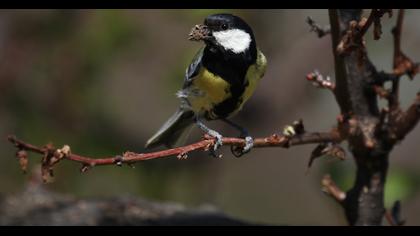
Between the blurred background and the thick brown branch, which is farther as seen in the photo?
the blurred background

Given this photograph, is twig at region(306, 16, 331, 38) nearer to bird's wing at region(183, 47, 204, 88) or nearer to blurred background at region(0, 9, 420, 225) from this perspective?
bird's wing at region(183, 47, 204, 88)

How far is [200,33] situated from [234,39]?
0.45 feet

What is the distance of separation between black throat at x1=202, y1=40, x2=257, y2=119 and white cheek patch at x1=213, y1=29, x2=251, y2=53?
19mm

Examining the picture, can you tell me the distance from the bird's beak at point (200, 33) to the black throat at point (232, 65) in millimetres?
79

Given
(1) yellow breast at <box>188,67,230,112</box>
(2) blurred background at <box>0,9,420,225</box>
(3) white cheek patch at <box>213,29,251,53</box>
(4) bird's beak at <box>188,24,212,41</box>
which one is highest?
(2) blurred background at <box>0,9,420,225</box>

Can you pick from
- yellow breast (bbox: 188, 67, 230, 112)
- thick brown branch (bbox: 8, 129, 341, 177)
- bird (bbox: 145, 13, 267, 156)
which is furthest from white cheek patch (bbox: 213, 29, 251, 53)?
thick brown branch (bbox: 8, 129, 341, 177)

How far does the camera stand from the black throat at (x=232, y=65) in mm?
2271

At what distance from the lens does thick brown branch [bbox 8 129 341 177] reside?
1424 mm

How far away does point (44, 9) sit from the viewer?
138 inches

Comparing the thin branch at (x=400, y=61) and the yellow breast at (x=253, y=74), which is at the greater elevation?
the yellow breast at (x=253, y=74)

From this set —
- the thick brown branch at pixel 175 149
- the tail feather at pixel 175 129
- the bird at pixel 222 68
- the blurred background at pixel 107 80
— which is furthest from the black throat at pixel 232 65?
the blurred background at pixel 107 80

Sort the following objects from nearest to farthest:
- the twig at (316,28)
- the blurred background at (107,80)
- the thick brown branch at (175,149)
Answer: the thick brown branch at (175,149) < the twig at (316,28) < the blurred background at (107,80)

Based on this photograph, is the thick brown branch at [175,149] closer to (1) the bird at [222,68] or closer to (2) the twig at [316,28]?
(2) the twig at [316,28]

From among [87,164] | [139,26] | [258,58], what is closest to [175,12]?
[139,26]
